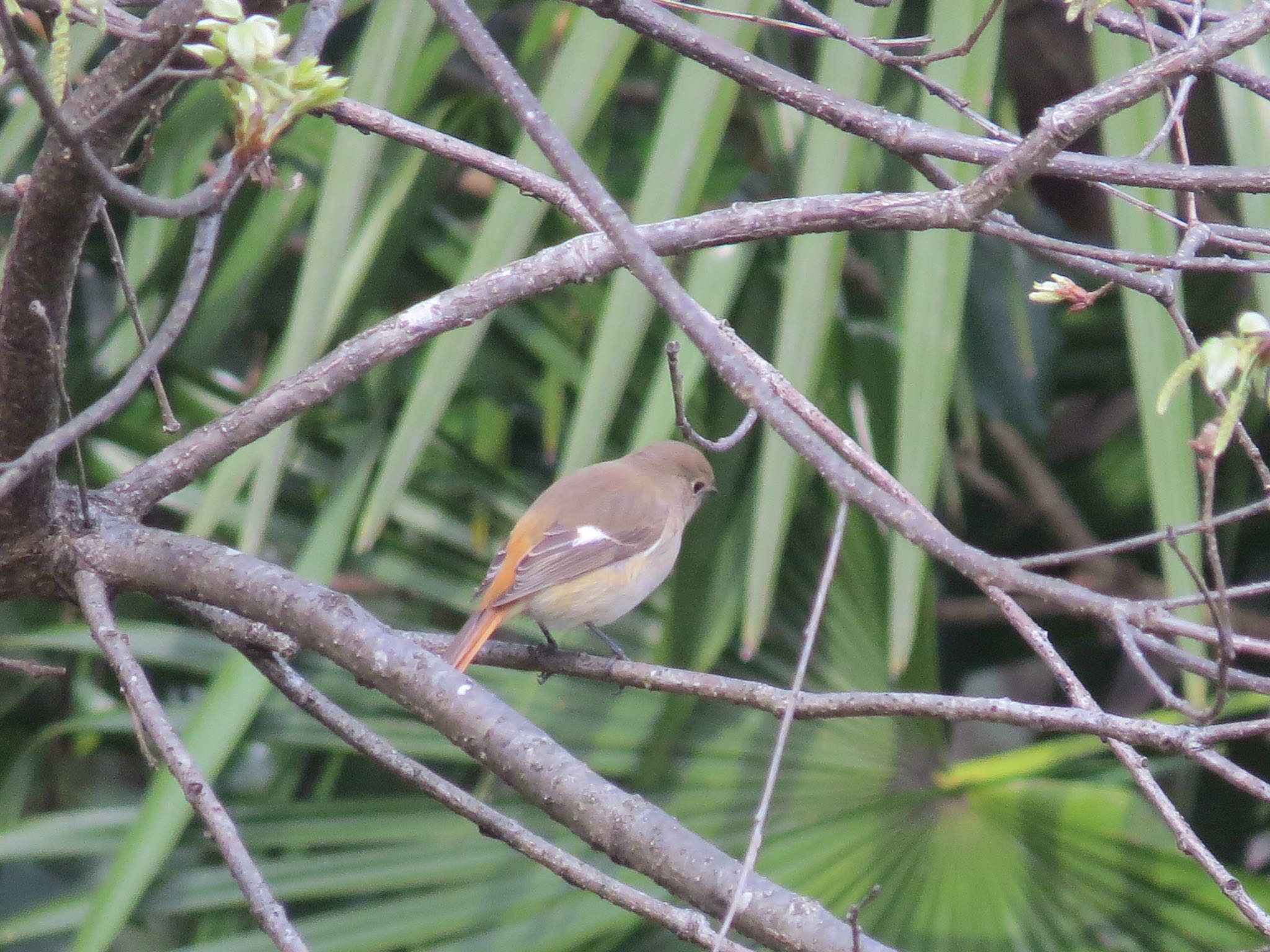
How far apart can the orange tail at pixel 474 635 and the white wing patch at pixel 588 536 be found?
384 mm

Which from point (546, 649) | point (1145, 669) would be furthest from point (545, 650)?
point (1145, 669)

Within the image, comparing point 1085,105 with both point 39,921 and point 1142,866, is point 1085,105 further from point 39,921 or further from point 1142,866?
point 39,921

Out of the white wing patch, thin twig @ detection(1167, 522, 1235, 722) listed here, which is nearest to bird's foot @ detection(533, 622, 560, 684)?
the white wing patch

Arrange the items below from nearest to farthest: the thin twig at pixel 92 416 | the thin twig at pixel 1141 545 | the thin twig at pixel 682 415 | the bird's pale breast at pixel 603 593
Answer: the thin twig at pixel 1141 545 < the thin twig at pixel 92 416 < the thin twig at pixel 682 415 < the bird's pale breast at pixel 603 593

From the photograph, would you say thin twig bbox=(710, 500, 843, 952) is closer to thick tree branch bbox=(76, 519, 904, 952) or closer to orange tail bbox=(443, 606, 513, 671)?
thick tree branch bbox=(76, 519, 904, 952)

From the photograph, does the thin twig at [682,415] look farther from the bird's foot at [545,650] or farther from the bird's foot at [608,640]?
the bird's foot at [608,640]

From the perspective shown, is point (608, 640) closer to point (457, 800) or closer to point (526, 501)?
point (526, 501)

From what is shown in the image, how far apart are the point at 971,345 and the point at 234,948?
3099mm

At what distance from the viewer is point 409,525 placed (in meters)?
3.70

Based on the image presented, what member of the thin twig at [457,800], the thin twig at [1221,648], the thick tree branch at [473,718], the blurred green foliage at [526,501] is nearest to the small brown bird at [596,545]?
the blurred green foliage at [526,501]

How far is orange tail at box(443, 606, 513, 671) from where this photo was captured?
269 cm

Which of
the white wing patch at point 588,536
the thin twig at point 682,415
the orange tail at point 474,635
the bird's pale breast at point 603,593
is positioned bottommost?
the orange tail at point 474,635

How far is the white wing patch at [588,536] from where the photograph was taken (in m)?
3.50

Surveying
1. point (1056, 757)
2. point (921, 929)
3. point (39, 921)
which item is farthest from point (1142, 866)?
point (39, 921)
